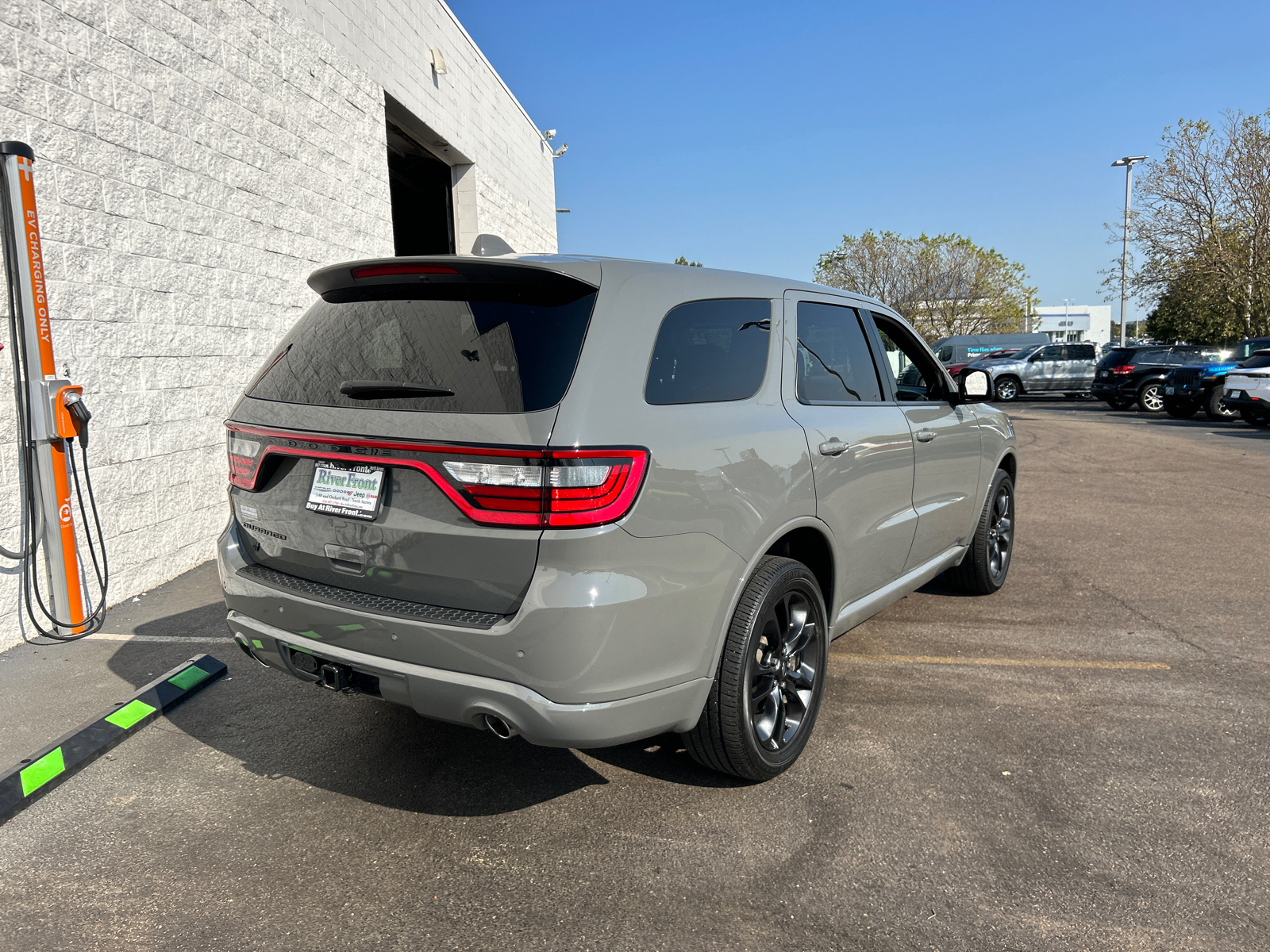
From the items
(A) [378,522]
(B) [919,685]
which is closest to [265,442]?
(A) [378,522]

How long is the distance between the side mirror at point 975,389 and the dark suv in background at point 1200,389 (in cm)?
1761

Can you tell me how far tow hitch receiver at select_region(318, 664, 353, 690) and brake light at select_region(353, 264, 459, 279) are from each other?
123 centimetres

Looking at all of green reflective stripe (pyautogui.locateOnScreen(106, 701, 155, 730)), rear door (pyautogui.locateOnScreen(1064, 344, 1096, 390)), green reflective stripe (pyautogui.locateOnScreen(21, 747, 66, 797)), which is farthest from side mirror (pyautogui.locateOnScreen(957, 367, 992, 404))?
rear door (pyautogui.locateOnScreen(1064, 344, 1096, 390))

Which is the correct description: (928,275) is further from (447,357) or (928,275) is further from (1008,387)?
(447,357)

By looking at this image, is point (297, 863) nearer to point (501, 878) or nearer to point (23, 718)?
point (501, 878)

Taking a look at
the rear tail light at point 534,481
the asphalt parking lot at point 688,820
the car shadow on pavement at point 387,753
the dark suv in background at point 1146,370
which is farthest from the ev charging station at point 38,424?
the dark suv in background at point 1146,370

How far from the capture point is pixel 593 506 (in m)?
2.38

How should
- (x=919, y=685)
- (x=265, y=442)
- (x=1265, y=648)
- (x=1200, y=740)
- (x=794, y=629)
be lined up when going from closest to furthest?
(x=265, y=442)
(x=794, y=629)
(x=1200, y=740)
(x=919, y=685)
(x=1265, y=648)

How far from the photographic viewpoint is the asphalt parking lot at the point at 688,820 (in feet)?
7.94

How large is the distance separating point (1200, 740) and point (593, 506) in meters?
2.75

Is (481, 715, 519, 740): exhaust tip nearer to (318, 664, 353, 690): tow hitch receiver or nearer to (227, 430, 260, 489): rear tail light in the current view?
(318, 664, 353, 690): tow hitch receiver

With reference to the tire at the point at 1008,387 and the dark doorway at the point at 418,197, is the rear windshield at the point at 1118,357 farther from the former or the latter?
the dark doorway at the point at 418,197

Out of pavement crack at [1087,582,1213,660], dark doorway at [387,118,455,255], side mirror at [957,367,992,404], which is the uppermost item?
dark doorway at [387,118,455,255]

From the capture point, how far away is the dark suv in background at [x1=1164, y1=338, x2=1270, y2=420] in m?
19.4
